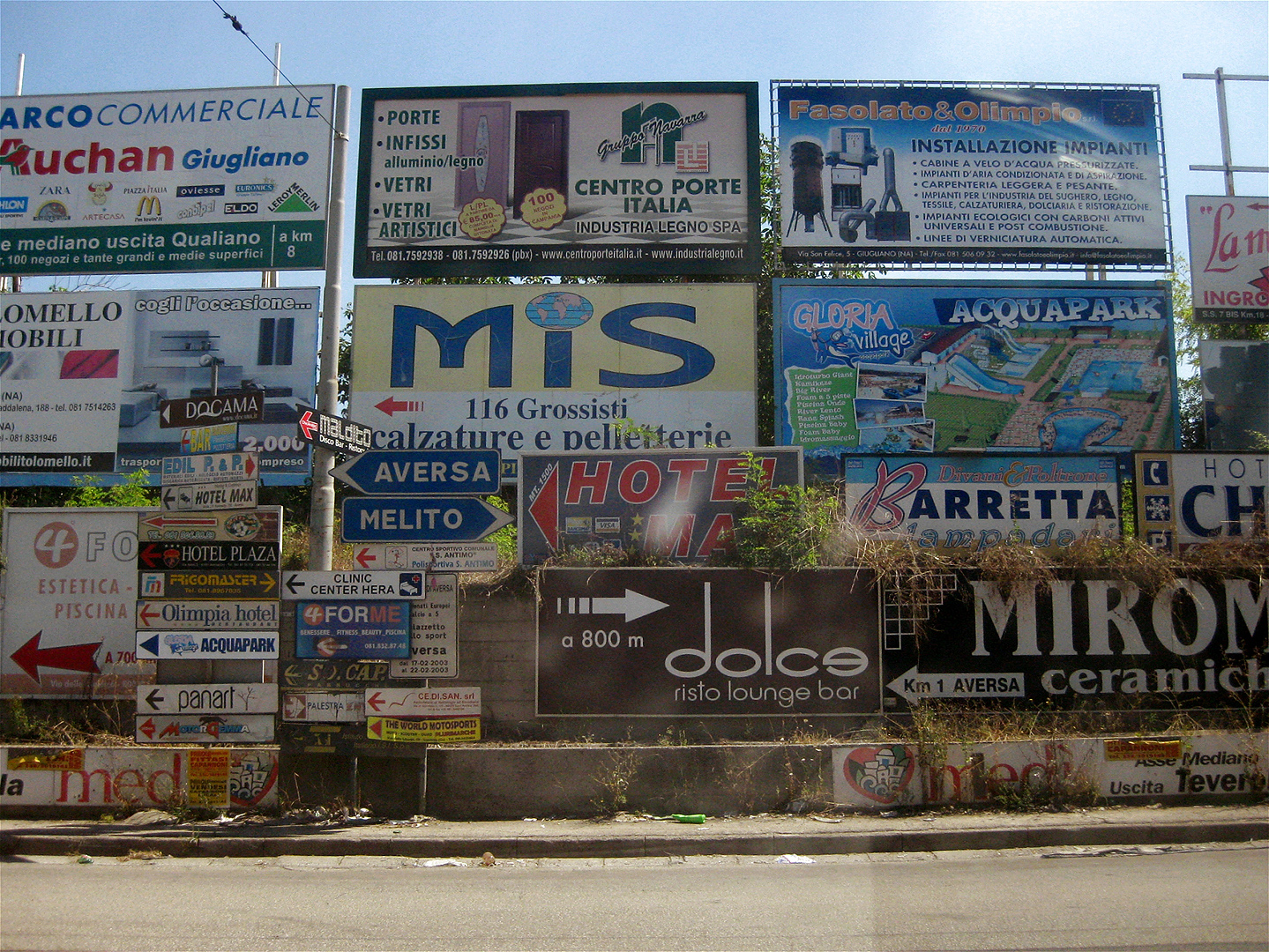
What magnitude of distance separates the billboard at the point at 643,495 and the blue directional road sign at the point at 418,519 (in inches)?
75.8

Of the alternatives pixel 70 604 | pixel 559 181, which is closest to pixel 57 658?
pixel 70 604

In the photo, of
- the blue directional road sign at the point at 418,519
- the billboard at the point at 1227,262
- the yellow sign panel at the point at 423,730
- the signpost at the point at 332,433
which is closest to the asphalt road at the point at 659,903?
the yellow sign panel at the point at 423,730

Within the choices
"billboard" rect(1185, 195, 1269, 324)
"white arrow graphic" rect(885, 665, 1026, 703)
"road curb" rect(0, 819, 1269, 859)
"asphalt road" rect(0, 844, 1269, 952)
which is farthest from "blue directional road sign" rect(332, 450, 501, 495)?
"billboard" rect(1185, 195, 1269, 324)

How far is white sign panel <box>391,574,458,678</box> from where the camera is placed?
10.4 metres

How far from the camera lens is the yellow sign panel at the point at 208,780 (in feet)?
33.1

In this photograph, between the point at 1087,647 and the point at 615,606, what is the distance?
17.7 feet

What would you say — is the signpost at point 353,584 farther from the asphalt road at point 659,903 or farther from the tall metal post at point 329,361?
the asphalt road at point 659,903

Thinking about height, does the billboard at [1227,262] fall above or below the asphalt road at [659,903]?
above

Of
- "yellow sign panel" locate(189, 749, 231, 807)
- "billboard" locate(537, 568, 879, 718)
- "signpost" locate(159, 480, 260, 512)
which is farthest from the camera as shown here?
"billboard" locate(537, 568, 879, 718)

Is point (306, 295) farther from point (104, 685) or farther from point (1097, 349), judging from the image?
point (1097, 349)

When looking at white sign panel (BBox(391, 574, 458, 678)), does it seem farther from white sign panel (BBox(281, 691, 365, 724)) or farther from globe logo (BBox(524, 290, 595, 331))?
globe logo (BBox(524, 290, 595, 331))

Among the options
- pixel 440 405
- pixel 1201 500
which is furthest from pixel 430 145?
pixel 1201 500

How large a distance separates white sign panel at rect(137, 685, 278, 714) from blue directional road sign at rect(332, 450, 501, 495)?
2.31 meters

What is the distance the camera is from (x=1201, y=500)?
13172mm
